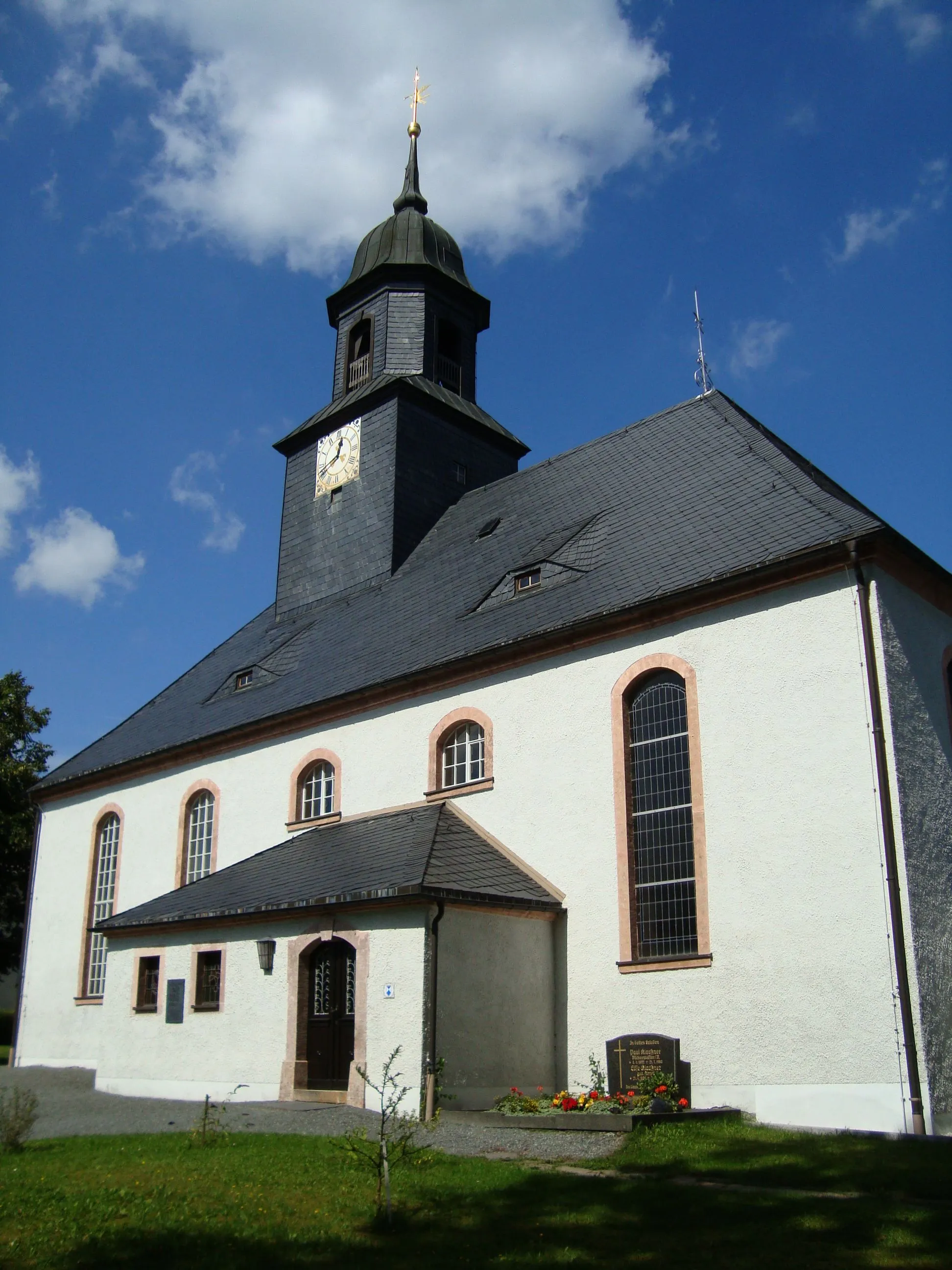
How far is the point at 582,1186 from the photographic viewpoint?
9.19 m

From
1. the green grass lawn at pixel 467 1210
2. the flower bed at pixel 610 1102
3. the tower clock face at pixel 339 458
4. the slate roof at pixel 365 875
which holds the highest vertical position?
the tower clock face at pixel 339 458

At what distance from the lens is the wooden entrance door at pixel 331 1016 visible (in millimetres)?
15547

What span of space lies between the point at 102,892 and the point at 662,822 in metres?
14.9

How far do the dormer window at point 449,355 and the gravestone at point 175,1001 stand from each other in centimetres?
1558

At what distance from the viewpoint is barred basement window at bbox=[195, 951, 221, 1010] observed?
1772 cm

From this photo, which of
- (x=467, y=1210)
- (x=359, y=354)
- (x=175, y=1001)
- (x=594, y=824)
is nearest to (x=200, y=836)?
(x=175, y=1001)

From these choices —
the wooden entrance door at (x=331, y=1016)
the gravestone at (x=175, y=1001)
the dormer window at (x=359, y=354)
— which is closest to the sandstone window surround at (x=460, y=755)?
the wooden entrance door at (x=331, y=1016)

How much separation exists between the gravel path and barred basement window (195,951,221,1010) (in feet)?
4.85

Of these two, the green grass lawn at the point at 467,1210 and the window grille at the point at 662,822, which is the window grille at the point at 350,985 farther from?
the green grass lawn at the point at 467,1210

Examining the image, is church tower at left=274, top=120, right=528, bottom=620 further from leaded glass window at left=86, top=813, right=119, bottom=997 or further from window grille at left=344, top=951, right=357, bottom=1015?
window grille at left=344, top=951, right=357, bottom=1015

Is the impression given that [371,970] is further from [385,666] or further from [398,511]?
[398,511]

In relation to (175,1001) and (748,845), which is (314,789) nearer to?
(175,1001)

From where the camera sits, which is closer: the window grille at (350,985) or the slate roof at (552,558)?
the window grille at (350,985)

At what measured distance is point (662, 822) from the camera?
15367mm
